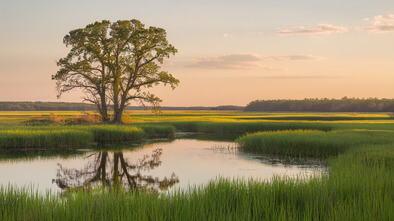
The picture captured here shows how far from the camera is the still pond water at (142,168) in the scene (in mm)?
16203

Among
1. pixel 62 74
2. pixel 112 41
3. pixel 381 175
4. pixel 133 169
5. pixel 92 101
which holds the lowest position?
pixel 133 169

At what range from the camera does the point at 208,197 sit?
888 centimetres

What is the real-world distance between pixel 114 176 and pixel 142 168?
2573 millimetres

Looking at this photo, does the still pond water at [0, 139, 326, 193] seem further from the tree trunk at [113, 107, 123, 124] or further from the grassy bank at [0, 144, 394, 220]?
the tree trunk at [113, 107, 123, 124]

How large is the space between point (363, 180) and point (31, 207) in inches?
361

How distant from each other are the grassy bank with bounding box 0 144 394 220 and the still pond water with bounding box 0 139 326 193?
5.15 metres

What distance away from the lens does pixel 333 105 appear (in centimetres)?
12675

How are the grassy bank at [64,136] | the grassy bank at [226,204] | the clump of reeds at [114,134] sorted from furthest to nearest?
the clump of reeds at [114,134] < the grassy bank at [64,136] < the grassy bank at [226,204]

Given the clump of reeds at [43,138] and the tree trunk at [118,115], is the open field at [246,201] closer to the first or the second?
the clump of reeds at [43,138]

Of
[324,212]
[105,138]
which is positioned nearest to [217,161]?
[324,212]

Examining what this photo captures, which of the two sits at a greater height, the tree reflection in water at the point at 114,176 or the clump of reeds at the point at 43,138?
the clump of reeds at the point at 43,138

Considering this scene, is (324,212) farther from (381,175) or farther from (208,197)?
(381,175)

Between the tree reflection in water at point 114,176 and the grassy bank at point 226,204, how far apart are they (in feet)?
14.7

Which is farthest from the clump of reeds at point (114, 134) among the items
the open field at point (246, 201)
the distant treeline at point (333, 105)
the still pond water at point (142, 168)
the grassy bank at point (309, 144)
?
the distant treeline at point (333, 105)
